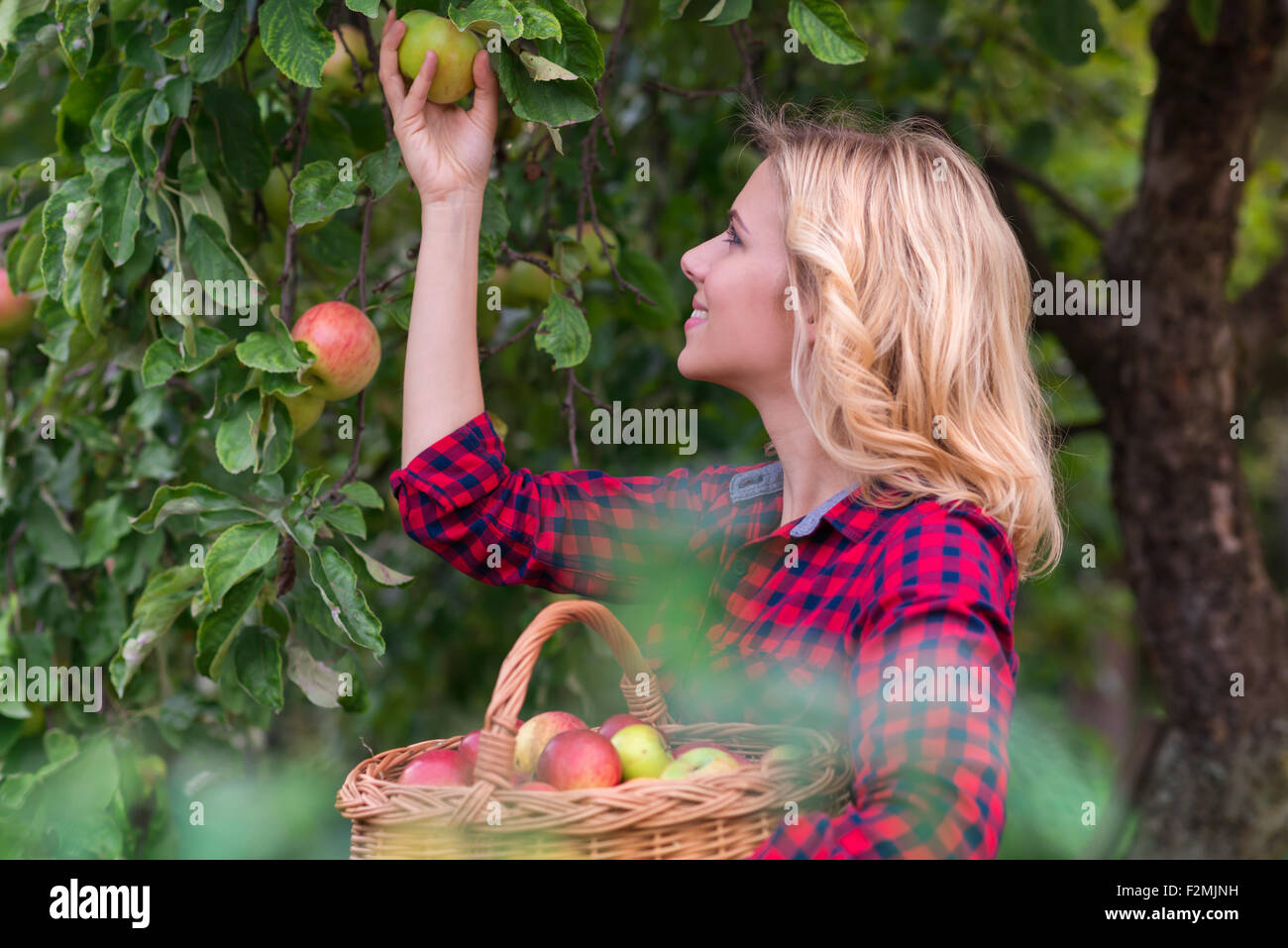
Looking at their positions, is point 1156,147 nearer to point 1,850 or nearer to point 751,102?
point 751,102

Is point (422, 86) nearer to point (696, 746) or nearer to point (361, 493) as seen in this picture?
point (361, 493)

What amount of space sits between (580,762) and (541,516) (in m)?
0.34

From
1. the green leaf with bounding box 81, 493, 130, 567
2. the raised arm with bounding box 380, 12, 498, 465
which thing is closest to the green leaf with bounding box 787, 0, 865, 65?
the raised arm with bounding box 380, 12, 498, 465

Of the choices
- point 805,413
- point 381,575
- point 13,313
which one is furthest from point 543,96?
point 13,313

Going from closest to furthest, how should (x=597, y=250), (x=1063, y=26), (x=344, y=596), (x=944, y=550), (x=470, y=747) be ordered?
1. (x=944, y=550)
2. (x=470, y=747)
3. (x=344, y=596)
4. (x=597, y=250)
5. (x=1063, y=26)

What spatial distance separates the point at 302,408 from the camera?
1.27 m

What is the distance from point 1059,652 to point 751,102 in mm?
4676

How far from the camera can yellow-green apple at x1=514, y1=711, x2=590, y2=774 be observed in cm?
110

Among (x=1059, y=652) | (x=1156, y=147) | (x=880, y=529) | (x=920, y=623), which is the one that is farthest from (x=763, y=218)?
(x=1059, y=652)

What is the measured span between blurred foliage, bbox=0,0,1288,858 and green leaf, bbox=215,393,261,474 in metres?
0.04

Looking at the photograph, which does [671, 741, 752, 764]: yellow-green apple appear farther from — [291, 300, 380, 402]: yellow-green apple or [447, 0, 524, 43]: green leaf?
[447, 0, 524, 43]: green leaf

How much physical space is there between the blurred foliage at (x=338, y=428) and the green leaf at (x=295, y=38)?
109mm

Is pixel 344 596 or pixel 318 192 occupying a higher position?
pixel 318 192

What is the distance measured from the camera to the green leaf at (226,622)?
46.1 inches
